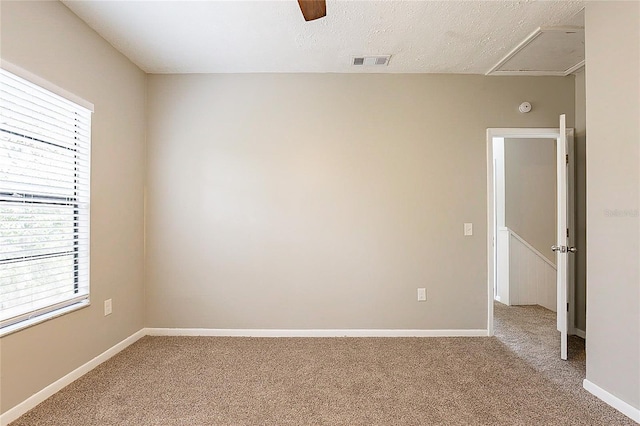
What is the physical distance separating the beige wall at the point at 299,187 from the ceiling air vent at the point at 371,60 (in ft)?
0.80

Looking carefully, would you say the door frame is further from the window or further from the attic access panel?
the window

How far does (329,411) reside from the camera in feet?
6.88

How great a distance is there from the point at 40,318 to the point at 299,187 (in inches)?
88.1

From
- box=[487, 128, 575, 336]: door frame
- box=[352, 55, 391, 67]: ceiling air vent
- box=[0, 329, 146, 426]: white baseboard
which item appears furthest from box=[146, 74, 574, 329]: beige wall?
box=[0, 329, 146, 426]: white baseboard

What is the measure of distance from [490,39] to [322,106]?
5.11ft

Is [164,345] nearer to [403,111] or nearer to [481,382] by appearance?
[481,382]

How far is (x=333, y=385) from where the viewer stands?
2.43m

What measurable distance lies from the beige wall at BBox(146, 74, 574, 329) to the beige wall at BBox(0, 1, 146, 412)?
0.88ft

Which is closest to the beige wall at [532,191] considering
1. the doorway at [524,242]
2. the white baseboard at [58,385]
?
the doorway at [524,242]

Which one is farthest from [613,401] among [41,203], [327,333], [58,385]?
[41,203]

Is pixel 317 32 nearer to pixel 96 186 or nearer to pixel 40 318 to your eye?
pixel 96 186

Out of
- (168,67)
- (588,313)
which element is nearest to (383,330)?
(588,313)

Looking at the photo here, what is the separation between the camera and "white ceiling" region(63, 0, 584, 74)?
238 centimetres

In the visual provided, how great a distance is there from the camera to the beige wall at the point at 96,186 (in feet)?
6.75
